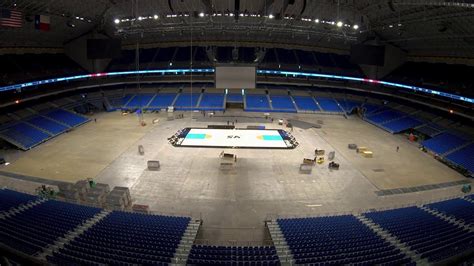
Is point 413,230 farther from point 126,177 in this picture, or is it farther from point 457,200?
point 126,177

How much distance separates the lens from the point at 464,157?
3425cm

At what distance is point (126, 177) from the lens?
93.6 ft

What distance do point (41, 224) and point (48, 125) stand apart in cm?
3094

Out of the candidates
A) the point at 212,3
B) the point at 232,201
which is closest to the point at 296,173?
the point at 232,201

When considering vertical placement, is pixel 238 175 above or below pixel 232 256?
below

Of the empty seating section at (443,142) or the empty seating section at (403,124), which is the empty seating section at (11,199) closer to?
the empty seating section at (443,142)

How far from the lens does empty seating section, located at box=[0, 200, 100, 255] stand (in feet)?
50.1

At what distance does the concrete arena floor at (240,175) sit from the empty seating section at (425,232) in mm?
3269

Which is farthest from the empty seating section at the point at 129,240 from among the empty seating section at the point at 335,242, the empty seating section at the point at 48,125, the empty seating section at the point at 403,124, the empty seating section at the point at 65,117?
the empty seating section at the point at 403,124

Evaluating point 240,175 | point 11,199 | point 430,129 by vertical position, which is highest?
point 430,129

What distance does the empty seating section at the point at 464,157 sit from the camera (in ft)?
107

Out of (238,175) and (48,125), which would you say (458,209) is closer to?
(238,175)

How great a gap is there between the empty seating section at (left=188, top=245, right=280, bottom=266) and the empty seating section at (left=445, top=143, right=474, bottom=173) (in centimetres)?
2710

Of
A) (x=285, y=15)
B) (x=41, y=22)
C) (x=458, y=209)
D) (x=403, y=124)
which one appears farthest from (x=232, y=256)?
(x=403, y=124)
